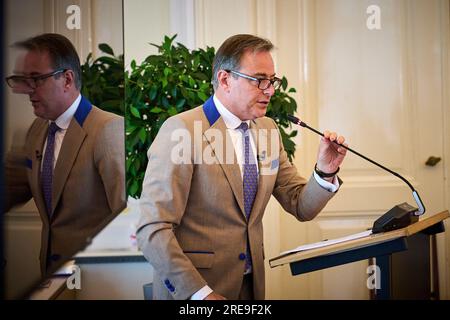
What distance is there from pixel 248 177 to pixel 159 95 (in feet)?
1.54

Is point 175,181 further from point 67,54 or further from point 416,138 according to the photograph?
point 416,138

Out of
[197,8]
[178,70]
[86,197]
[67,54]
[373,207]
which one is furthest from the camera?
Answer: [373,207]

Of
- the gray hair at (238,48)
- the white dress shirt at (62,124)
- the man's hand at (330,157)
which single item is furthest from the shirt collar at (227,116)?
the white dress shirt at (62,124)

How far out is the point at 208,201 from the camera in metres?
1.69

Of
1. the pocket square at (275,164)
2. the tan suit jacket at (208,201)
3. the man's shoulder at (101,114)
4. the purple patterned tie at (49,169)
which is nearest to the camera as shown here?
the purple patterned tie at (49,169)

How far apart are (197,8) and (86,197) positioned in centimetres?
121

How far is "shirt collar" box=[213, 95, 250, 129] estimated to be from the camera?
178cm

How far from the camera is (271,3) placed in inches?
92.3

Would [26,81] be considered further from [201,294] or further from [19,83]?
[201,294]

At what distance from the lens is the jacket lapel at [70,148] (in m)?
1.08

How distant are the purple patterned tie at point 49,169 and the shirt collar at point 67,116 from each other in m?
0.02

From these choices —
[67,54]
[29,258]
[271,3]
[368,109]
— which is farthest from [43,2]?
[368,109]

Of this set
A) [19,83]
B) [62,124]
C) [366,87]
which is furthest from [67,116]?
[366,87]

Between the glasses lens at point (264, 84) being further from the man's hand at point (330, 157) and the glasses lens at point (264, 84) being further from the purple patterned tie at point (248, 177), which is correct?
the man's hand at point (330, 157)
